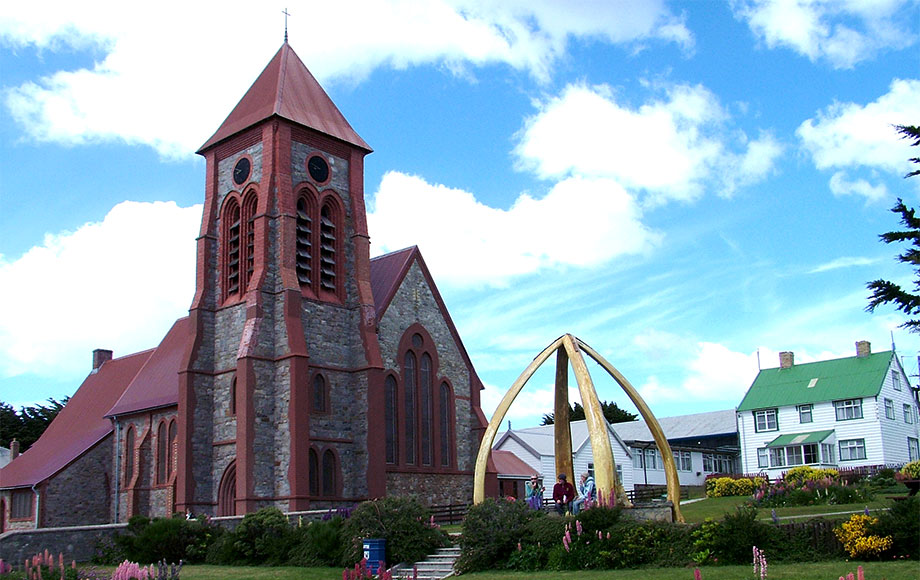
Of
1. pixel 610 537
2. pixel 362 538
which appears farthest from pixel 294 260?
pixel 610 537

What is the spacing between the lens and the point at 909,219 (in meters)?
23.1

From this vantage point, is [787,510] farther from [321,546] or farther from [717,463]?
[717,463]

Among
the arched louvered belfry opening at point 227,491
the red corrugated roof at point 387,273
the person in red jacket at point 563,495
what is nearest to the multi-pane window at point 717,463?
the red corrugated roof at point 387,273

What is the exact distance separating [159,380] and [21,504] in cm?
908

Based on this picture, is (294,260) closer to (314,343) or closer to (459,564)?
(314,343)

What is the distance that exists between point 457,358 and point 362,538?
67.3 feet

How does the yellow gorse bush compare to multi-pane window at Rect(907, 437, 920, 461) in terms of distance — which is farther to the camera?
multi-pane window at Rect(907, 437, 920, 461)

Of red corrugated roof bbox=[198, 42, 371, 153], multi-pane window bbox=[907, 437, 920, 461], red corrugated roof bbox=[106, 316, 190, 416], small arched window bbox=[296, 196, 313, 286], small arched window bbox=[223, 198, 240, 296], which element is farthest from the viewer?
multi-pane window bbox=[907, 437, 920, 461]

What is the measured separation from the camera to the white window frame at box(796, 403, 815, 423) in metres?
58.8

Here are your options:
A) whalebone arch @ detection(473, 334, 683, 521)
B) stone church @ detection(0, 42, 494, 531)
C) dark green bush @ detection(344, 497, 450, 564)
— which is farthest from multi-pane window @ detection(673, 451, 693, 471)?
dark green bush @ detection(344, 497, 450, 564)

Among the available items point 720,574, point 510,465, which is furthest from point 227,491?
point 720,574

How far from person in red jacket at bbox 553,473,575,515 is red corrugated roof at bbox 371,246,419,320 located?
60.8 feet

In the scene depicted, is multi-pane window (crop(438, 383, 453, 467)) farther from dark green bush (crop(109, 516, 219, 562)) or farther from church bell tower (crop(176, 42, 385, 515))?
dark green bush (crop(109, 516, 219, 562))

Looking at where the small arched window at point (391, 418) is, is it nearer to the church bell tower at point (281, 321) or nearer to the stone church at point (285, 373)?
the stone church at point (285, 373)
